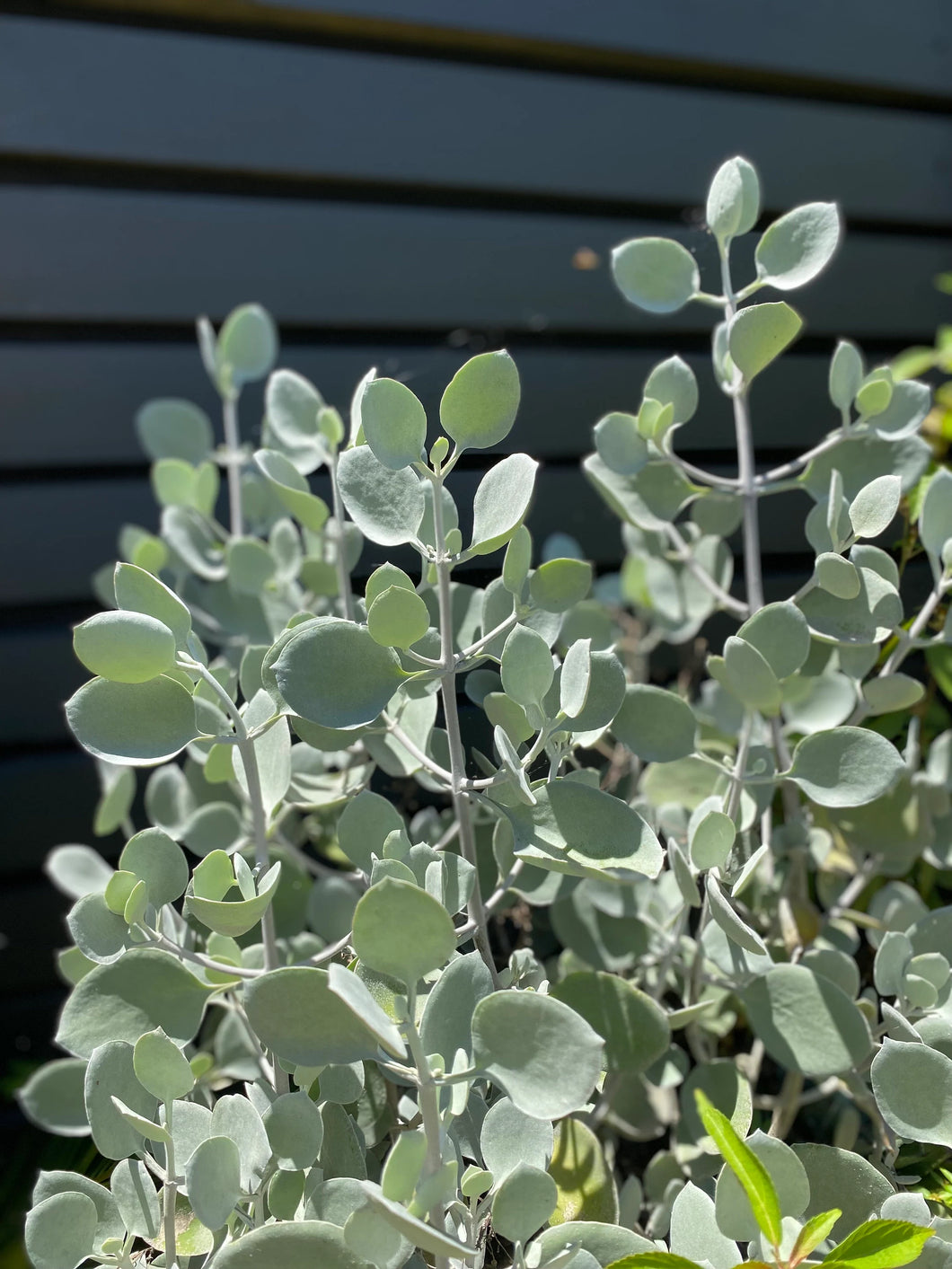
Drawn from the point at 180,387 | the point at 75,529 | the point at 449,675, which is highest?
the point at 180,387

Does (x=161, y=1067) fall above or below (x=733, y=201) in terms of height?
below

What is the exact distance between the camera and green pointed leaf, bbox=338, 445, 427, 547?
0.38 m

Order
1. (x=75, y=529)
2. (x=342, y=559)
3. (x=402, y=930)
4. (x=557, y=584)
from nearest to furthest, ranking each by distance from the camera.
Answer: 1. (x=402, y=930)
2. (x=557, y=584)
3. (x=342, y=559)
4. (x=75, y=529)

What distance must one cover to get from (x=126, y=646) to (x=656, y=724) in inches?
9.5

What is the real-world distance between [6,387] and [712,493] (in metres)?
0.90

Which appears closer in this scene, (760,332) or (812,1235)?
(812,1235)

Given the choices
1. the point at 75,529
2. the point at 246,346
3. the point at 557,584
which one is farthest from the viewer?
the point at 75,529

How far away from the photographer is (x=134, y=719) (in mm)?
371

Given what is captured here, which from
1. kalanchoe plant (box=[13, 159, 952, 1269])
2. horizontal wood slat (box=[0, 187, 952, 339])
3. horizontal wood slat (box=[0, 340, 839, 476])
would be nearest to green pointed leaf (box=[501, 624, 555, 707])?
kalanchoe plant (box=[13, 159, 952, 1269])

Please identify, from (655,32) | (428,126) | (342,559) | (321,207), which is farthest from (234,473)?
(655,32)

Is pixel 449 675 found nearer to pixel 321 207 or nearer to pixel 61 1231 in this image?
pixel 61 1231

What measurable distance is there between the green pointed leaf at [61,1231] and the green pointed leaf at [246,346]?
554 millimetres

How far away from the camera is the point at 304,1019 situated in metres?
0.31

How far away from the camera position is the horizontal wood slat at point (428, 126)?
109 cm
